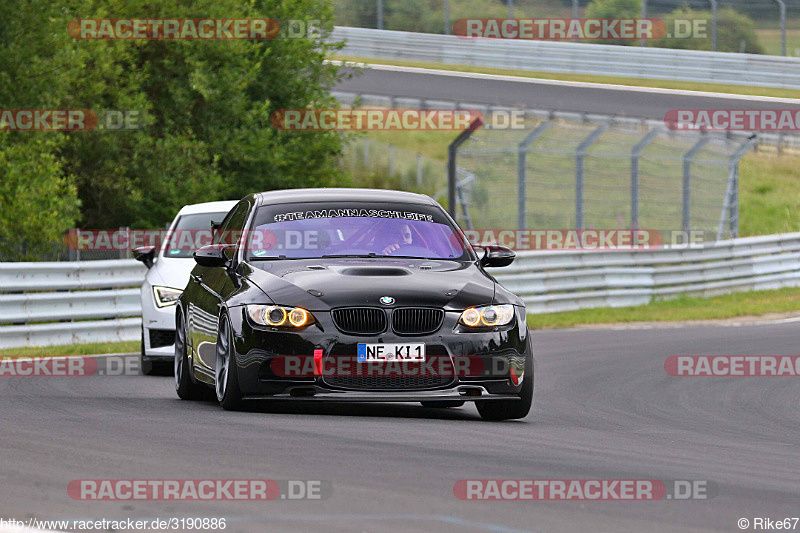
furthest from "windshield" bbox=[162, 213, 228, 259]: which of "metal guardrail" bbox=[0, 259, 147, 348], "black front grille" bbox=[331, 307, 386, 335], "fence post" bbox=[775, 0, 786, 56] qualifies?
"fence post" bbox=[775, 0, 786, 56]

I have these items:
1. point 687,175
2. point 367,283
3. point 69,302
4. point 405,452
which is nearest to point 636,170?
point 687,175

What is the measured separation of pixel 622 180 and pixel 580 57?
14.0 metres

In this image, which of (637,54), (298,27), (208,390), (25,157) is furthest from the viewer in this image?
(637,54)

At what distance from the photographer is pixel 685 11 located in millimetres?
39531

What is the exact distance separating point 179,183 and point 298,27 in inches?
171

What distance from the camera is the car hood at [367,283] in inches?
359

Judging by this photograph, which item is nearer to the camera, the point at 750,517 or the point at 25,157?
the point at 750,517

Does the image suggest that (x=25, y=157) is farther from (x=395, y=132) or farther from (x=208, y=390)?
(x=395, y=132)

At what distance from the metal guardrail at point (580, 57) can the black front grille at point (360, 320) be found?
3327cm

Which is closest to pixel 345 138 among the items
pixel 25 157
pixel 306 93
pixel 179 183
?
pixel 306 93

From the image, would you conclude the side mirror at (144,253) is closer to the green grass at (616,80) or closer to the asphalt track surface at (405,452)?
the asphalt track surface at (405,452)

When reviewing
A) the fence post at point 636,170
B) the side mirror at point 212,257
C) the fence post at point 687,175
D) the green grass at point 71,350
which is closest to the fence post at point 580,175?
the fence post at point 636,170

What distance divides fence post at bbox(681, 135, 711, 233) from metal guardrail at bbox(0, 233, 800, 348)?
122cm

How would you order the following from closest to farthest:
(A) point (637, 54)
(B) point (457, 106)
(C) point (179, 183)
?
(C) point (179, 183) < (B) point (457, 106) < (A) point (637, 54)
